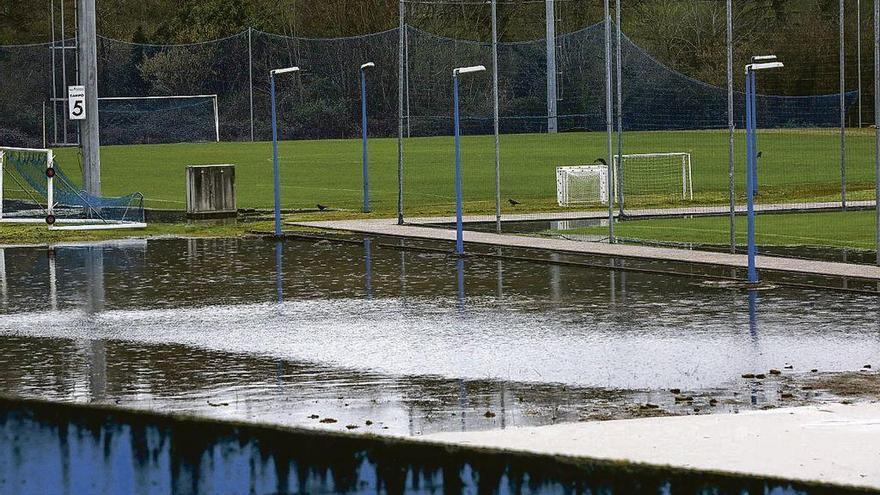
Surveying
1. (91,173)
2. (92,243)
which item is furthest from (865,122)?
(92,243)

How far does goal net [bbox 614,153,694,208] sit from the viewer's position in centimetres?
3753

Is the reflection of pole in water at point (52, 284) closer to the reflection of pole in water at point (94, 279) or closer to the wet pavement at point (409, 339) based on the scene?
the wet pavement at point (409, 339)

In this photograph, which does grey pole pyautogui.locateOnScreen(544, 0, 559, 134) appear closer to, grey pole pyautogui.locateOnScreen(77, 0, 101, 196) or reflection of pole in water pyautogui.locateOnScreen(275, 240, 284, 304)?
grey pole pyautogui.locateOnScreen(77, 0, 101, 196)

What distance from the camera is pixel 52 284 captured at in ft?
70.7

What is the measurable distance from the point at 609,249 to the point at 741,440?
1504 centimetres

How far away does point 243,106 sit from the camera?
63062 millimetres

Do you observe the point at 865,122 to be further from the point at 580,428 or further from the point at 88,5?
the point at 580,428

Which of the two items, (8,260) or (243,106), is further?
(243,106)

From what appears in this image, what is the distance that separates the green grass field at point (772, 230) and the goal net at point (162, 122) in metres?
34.5

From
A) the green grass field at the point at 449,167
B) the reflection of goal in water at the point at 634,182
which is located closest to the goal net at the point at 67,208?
the green grass field at the point at 449,167

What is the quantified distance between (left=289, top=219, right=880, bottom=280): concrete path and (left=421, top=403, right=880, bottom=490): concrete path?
10.4 metres

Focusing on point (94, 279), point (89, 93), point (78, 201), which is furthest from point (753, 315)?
point (89, 93)

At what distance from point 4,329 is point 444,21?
50439 millimetres

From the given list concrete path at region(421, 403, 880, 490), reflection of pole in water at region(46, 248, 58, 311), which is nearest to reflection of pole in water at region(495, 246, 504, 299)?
reflection of pole in water at region(46, 248, 58, 311)
